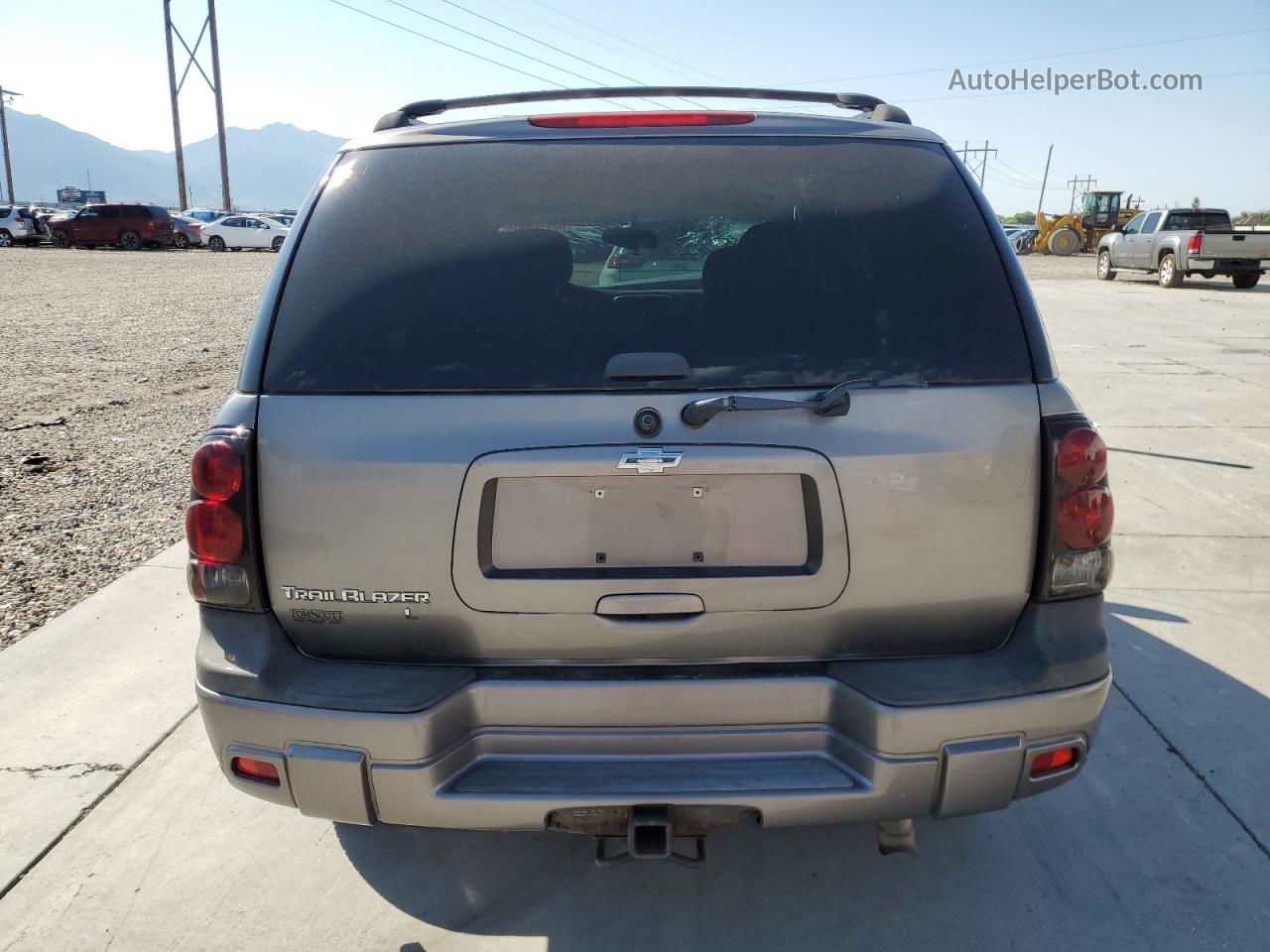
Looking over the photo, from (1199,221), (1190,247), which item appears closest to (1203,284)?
(1199,221)

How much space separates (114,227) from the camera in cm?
3906

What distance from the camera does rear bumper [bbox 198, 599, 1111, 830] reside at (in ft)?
6.39

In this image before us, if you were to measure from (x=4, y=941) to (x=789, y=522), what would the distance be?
90.0 inches

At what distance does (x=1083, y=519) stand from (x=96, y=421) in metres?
8.83

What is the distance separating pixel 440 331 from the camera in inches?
80.4

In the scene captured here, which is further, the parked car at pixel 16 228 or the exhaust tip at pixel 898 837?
the parked car at pixel 16 228

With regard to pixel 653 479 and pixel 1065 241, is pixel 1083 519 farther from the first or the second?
pixel 1065 241

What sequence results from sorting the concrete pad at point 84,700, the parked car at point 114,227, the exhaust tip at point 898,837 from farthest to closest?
the parked car at point 114,227
the concrete pad at point 84,700
the exhaust tip at point 898,837

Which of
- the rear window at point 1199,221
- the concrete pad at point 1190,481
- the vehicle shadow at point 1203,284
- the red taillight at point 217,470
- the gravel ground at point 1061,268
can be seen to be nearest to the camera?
the red taillight at point 217,470

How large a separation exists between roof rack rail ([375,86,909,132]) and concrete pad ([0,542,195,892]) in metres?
2.32

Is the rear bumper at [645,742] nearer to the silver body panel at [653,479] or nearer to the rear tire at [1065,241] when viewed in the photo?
the silver body panel at [653,479]

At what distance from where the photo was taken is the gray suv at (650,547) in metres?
1.96

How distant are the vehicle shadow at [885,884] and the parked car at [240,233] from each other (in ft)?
137

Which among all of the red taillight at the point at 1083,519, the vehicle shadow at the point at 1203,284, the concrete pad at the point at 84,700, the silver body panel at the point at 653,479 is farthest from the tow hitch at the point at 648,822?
the vehicle shadow at the point at 1203,284
